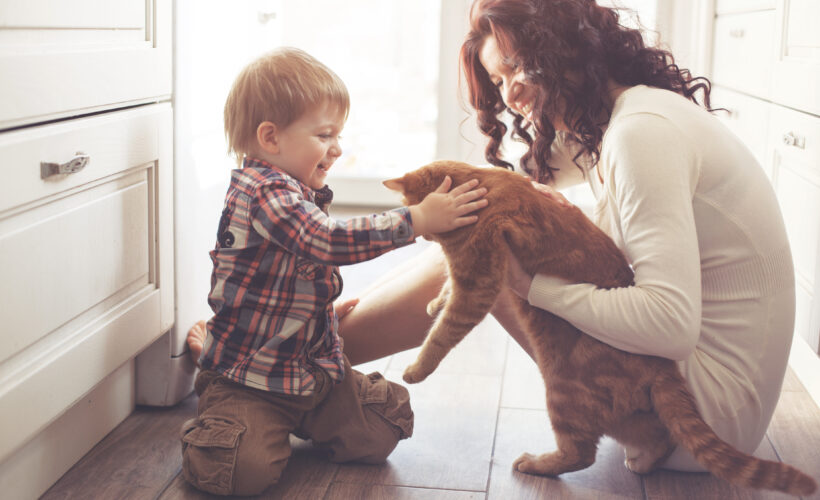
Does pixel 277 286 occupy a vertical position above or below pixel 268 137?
below

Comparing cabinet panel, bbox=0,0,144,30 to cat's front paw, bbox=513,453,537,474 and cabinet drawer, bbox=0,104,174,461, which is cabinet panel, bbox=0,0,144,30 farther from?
cat's front paw, bbox=513,453,537,474

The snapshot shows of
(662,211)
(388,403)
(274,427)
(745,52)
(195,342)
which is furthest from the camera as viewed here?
(745,52)

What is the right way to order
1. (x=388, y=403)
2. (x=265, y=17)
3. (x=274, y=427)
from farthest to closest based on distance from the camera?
(x=265, y=17), (x=388, y=403), (x=274, y=427)

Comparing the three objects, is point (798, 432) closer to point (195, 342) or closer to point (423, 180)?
point (423, 180)

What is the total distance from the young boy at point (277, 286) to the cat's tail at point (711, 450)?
417 mm

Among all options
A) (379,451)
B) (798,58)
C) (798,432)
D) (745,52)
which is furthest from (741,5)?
(379,451)

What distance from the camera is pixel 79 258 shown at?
51.2 inches

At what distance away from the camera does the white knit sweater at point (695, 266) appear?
1.19 m

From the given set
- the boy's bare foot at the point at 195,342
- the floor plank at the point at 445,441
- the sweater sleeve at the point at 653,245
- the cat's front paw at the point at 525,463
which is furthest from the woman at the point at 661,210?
the boy's bare foot at the point at 195,342

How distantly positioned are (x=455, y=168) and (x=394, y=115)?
91.6 inches

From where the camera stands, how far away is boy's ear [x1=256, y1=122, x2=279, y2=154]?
139 cm

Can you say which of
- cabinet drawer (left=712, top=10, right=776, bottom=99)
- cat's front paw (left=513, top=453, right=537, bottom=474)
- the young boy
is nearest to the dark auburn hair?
the young boy

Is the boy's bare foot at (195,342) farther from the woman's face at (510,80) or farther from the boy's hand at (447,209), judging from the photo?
the woman's face at (510,80)

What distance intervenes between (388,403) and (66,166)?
665 millimetres
